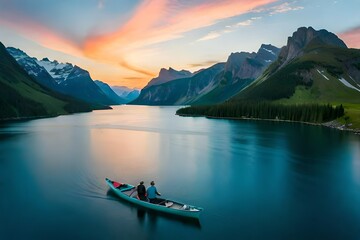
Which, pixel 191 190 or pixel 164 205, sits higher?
pixel 164 205

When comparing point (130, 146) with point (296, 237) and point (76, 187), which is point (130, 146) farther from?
point (296, 237)

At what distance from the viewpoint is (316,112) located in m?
192

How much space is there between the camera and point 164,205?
1725 inches

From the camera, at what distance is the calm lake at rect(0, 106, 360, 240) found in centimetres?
3888

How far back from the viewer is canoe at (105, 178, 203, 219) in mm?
41062

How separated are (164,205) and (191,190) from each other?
12523mm

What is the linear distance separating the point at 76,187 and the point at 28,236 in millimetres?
20700

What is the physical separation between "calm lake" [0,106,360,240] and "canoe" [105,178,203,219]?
95 centimetres

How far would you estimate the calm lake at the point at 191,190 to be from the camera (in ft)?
128

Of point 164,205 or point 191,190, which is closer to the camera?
point 164,205

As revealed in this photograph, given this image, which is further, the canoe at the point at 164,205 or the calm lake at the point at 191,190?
the canoe at the point at 164,205

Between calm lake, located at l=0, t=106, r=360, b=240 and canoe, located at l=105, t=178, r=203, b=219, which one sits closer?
calm lake, located at l=0, t=106, r=360, b=240

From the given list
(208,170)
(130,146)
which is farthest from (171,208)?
(130,146)

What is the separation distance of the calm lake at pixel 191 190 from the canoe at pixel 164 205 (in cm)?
95
